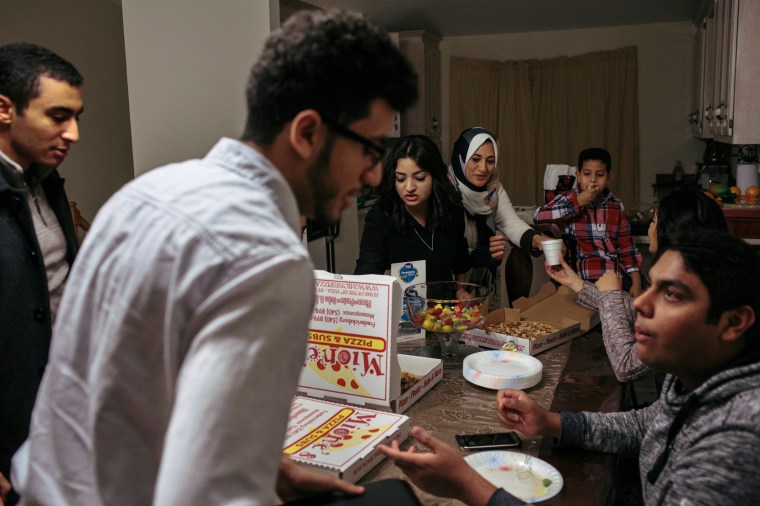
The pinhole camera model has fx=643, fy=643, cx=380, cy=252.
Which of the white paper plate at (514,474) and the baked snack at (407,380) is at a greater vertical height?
the baked snack at (407,380)

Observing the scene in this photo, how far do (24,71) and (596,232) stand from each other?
103 inches

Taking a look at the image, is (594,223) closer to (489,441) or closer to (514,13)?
(489,441)

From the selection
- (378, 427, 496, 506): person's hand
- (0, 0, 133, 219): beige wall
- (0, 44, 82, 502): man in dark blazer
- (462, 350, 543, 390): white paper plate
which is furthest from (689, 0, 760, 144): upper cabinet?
(0, 0, 133, 219): beige wall

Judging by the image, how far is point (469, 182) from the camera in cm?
293

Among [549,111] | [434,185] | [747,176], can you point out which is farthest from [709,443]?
[549,111]

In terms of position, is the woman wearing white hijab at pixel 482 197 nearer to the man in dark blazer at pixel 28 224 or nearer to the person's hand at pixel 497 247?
the person's hand at pixel 497 247

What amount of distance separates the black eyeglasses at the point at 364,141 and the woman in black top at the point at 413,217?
161 cm

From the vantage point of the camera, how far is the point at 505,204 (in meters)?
3.06

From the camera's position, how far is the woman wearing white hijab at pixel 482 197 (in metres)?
2.83

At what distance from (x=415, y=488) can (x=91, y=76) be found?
156 inches

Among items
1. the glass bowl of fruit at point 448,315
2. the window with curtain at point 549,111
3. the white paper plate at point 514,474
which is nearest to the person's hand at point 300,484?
the white paper plate at point 514,474

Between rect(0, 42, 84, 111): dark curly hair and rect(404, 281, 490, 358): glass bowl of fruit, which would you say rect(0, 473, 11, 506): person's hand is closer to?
rect(0, 42, 84, 111): dark curly hair

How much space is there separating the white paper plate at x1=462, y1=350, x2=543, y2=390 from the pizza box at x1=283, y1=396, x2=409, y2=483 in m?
0.34

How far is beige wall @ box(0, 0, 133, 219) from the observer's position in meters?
3.85
